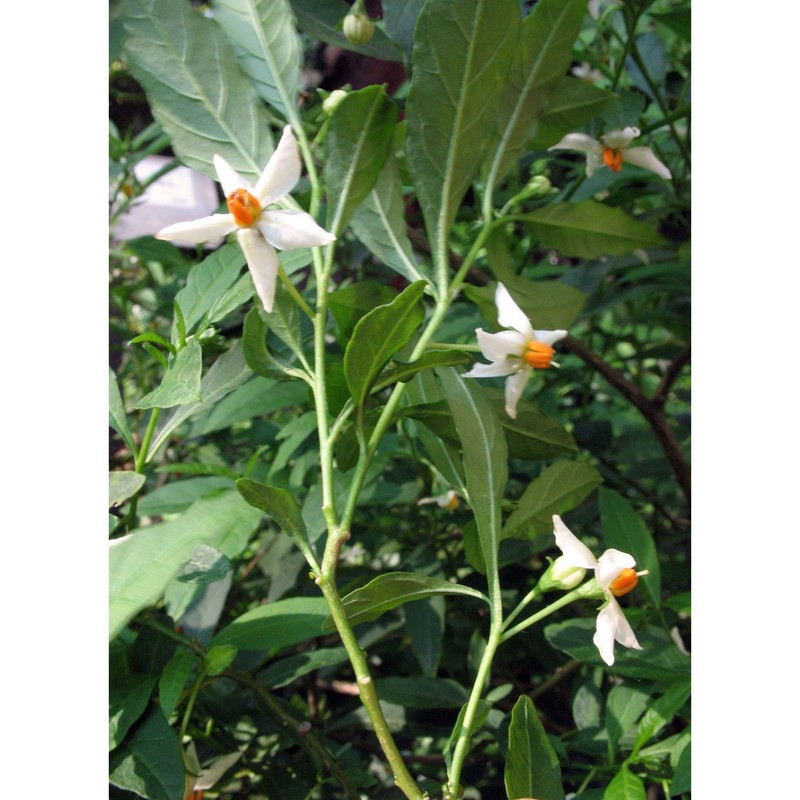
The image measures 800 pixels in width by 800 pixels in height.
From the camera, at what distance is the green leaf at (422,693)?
1.88 ft

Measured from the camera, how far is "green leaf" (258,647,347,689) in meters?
0.49

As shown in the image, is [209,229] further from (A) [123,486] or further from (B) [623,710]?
(B) [623,710]

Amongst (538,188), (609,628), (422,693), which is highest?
(538,188)

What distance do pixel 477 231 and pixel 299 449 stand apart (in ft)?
0.93

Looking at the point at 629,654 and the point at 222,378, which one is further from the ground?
the point at 222,378

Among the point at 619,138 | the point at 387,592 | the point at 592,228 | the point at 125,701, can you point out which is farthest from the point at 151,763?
the point at 619,138

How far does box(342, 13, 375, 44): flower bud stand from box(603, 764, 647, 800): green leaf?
0.47 metres

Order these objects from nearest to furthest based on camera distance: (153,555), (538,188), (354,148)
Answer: (153,555) → (354,148) → (538,188)

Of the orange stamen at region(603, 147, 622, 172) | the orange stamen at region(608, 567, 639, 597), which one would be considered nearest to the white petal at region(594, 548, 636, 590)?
the orange stamen at region(608, 567, 639, 597)

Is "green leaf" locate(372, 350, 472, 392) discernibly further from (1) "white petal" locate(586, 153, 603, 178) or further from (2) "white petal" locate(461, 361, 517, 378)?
(1) "white petal" locate(586, 153, 603, 178)

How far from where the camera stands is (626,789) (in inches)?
16.1

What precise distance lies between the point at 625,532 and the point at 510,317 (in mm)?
208

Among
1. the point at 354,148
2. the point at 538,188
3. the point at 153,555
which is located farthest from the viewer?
the point at 538,188

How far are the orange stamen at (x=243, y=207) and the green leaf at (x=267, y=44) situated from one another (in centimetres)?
12
